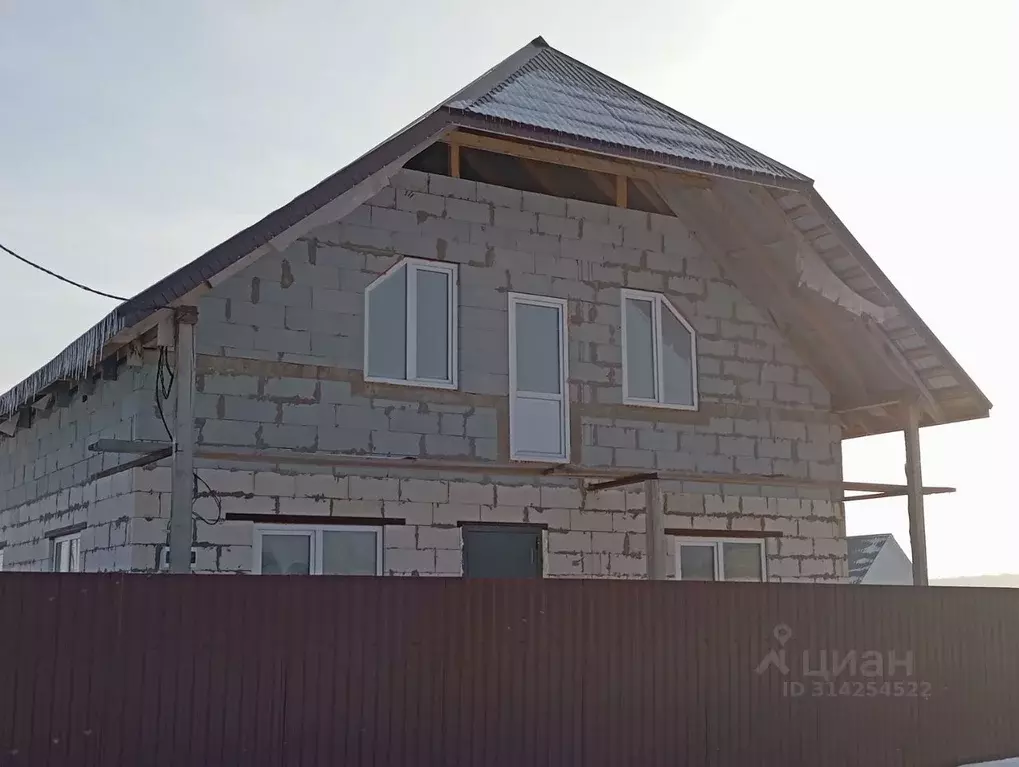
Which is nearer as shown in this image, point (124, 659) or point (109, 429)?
point (124, 659)

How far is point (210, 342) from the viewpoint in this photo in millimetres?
10930

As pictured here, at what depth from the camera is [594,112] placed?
12.3 m

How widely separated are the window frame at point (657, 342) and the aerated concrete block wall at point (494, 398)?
0.29 feet

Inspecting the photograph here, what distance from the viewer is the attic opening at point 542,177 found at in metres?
12.5

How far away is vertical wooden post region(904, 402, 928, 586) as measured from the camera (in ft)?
44.1

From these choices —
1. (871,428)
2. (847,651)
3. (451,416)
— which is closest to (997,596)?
(847,651)

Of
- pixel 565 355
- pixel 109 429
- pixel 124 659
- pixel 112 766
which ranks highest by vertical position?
pixel 565 355

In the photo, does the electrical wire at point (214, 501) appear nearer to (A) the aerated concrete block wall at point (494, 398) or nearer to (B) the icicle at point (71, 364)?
(A) the aerated concrete block wall at point (494, 398)

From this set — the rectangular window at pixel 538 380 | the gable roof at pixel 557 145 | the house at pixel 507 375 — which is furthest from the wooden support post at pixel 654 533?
the gable roof at pixel 557 145

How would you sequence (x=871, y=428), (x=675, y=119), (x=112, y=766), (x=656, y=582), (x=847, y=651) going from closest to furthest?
1. (x=112, y=766)
2. (x=656, y=582)
3. (x=847, y=651)
4. (x=675, y=119)
5. (x=871, y=428)

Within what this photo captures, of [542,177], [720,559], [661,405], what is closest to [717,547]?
[720,559]

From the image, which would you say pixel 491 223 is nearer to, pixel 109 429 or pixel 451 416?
pixel 451 416

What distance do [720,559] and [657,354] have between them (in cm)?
231

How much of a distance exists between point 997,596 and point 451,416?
18.0ft
